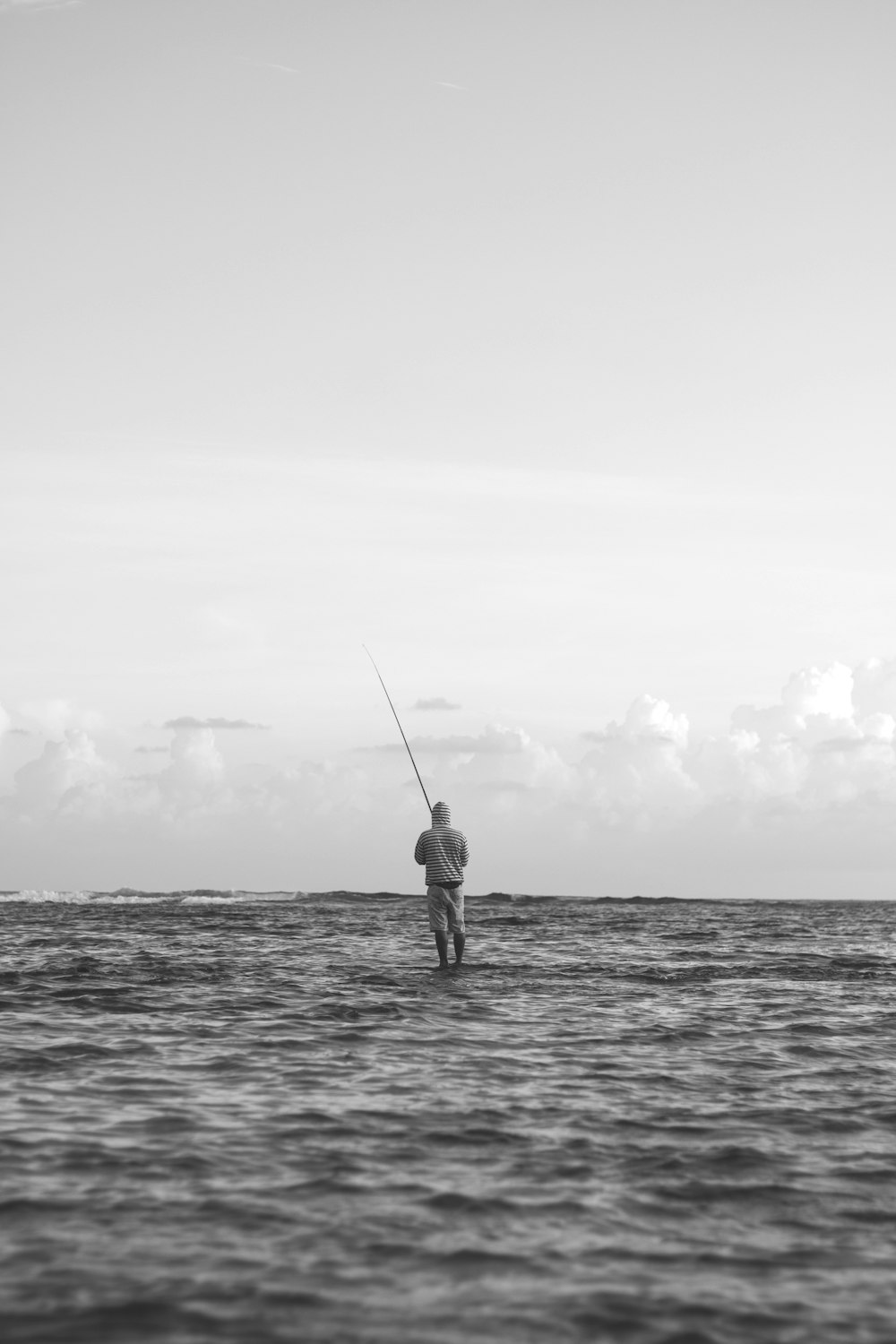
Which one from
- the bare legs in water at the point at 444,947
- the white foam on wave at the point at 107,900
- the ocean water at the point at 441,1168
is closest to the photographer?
the ocean water at the point at 441,1168

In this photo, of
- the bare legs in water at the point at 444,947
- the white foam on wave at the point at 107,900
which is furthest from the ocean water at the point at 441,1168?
the white foam on wave at the point at 107,900

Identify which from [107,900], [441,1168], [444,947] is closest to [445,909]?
[444,947]

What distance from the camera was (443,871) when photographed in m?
18.7

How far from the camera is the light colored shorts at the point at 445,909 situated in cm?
1869

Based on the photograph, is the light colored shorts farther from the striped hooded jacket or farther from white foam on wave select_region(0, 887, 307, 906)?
white foam on wave select_region(0, 887, 307, 906)

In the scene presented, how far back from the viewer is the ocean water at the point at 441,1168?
464 centimetres

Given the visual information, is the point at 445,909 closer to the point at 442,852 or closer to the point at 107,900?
the point at 442,852

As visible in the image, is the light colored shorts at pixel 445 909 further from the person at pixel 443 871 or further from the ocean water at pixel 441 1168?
the ocean water at pixel 441 1168

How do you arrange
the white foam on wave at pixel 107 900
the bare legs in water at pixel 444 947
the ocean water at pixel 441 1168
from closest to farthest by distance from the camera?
the ocean water at pixel 441 1168, the bare legs in water at pixel 444 947, the white foam on wave at pixel 107 900

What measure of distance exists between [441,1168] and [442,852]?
39.6ft

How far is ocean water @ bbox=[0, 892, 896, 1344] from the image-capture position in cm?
464

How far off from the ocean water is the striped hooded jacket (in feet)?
12.0

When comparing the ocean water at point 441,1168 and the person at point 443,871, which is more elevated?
the person at point 443,871

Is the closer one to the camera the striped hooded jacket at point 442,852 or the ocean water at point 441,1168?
the ocean water at point 441,1168
